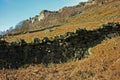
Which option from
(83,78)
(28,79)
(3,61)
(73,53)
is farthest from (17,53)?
(83,78)

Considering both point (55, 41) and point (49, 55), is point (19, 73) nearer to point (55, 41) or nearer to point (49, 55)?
point (49, 55)

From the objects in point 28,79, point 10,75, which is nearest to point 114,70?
point 28,79

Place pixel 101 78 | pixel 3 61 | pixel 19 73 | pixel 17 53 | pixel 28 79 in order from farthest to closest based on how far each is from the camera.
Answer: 1. pixel 17 53
2. pixel 3 61
3. pixel 19 73
4. pixel 28 79
5. pixel 101 78

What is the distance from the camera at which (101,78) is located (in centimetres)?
2175

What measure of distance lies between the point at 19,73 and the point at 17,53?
489 cm

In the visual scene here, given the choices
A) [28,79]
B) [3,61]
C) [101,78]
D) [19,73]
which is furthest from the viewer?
[3,61]

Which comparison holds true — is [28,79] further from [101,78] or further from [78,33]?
[78,33]

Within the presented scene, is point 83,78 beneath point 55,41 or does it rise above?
beneath

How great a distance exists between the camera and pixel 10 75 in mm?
24578

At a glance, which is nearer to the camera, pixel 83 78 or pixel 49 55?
pixel 83 78

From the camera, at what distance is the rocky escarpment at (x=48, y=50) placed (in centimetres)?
2903

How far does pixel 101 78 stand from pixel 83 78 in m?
1.33

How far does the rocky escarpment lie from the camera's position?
29031mm

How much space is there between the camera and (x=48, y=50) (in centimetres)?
3055
